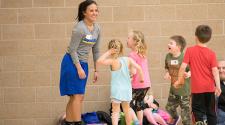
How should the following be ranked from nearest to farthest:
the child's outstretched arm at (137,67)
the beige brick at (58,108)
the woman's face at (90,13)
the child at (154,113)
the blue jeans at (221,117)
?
→ 1. the woman's face at (90,13)
2. the child's outstretched arm at (137,67)
3. the blue jeans at (221,117)
4. the child at (154,113)
5. the beige brick at (58,108)

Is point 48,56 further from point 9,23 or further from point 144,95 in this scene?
point 144,95

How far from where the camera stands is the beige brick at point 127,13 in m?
6.59

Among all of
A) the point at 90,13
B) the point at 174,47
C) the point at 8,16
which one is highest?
the point at 8,16

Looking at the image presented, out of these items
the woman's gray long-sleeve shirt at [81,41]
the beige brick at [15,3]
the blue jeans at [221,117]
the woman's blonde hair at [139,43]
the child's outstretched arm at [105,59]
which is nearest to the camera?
the woman's gray long-sleeve shirt at [81,41]

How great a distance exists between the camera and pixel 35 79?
21.8ft

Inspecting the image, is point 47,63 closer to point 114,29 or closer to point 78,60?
point 114,29

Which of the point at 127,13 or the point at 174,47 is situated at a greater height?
the point at 127,13

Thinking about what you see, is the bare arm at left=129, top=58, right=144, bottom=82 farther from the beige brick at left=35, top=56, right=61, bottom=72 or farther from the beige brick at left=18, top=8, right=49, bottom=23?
the beige brick at left=18, top=8, right=49, bottom=23

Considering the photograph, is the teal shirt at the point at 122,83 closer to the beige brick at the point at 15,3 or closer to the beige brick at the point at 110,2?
the beige brick at the point at 110,2

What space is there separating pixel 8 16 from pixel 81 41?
1.96 m

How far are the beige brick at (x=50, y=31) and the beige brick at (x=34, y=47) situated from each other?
89 mm

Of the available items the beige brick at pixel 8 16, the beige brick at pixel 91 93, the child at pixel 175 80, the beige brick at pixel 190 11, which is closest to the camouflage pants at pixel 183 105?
the child at pixel 175 80

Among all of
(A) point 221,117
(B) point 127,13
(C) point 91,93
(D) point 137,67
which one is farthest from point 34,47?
(A) point 221,117

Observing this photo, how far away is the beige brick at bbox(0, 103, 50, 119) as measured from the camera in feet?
21.9
